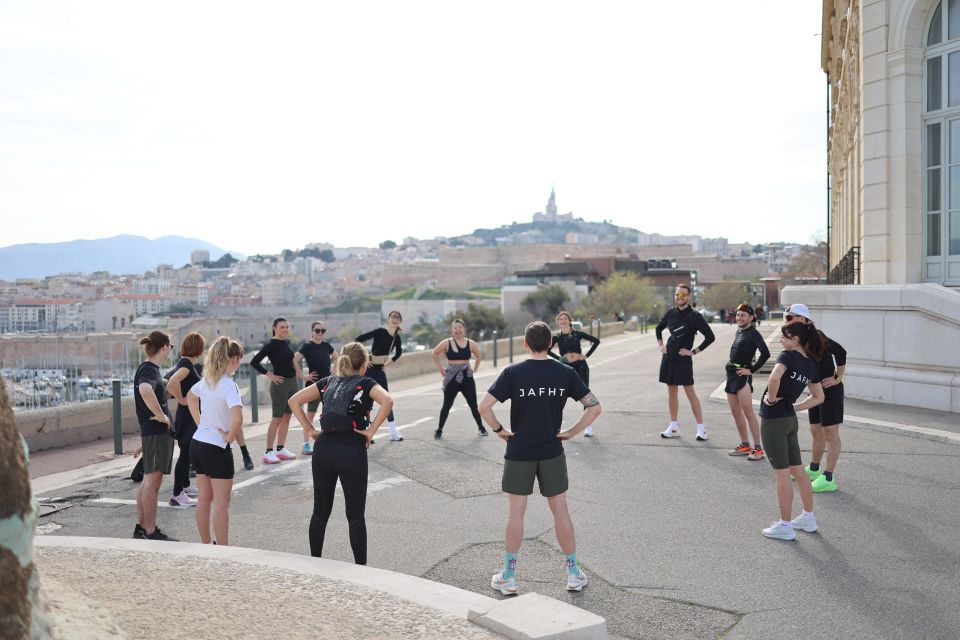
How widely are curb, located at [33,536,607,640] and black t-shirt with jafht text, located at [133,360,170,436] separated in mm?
1179

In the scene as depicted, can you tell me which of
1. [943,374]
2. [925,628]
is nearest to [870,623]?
[925,628]

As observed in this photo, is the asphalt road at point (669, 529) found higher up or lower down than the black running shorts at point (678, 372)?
lower down

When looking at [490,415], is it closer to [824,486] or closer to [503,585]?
[503,585]

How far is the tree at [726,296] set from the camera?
318ft

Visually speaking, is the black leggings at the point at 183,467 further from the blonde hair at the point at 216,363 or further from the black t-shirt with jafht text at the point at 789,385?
the black t-shirt with jafht text at the point at 789,385

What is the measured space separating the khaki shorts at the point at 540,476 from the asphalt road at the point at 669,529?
678mm

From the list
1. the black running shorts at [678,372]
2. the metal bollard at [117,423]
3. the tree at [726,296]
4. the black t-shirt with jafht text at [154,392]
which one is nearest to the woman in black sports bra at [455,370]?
the black running shorts at [678,372]

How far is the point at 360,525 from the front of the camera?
5969 mm

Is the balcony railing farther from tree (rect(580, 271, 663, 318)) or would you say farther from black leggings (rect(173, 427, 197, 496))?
tree (rect(580, 271, 663, 318))

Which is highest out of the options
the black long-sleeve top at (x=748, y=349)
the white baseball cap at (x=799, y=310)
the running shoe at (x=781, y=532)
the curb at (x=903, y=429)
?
the white baseball cap at (x=799, y=310)

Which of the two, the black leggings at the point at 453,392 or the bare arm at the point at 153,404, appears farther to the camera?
the black leggings at the point at 453,392

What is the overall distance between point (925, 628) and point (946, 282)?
11807 millimetres

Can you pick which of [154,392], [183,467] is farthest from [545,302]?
[154,392]

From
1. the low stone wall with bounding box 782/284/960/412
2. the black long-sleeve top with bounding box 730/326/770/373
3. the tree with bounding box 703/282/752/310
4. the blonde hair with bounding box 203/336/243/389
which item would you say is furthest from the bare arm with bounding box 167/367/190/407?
the tree with bounding box 703/282/752/310
